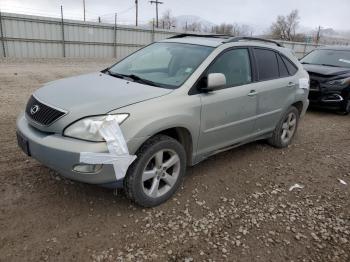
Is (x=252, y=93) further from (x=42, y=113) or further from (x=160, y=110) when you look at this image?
(x=42, y=113)

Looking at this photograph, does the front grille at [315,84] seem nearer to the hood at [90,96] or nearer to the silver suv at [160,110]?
the silver suv at [160,110]

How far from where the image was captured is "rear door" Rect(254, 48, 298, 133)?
451 cm

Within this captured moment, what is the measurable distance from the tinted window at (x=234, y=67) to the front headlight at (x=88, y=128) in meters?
1.46

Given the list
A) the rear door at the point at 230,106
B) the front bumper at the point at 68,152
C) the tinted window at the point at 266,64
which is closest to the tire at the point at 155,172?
the front bumper at the point at 68,152

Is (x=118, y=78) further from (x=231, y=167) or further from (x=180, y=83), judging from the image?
(x=231, y=167)

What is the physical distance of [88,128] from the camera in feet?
9.33

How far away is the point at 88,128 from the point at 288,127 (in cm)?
373

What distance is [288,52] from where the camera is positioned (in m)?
5.36

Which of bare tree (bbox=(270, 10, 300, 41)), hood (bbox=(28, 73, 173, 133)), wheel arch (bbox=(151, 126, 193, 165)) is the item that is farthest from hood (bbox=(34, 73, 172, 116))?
bare tree (bbox=(270, 10, 300, 41))

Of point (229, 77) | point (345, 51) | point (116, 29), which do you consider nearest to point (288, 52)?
point (229, 77)

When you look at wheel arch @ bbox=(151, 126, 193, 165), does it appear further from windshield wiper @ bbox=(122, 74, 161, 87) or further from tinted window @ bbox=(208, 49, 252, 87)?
tinted window @ bbox=(208, 49, 252, 87)

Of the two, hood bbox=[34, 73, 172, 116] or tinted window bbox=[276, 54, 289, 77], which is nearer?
hood bbox=[34, 73, 172, 116]

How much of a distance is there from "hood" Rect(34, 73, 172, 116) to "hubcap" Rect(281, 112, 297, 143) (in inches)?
108

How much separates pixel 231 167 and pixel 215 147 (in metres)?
0.70
